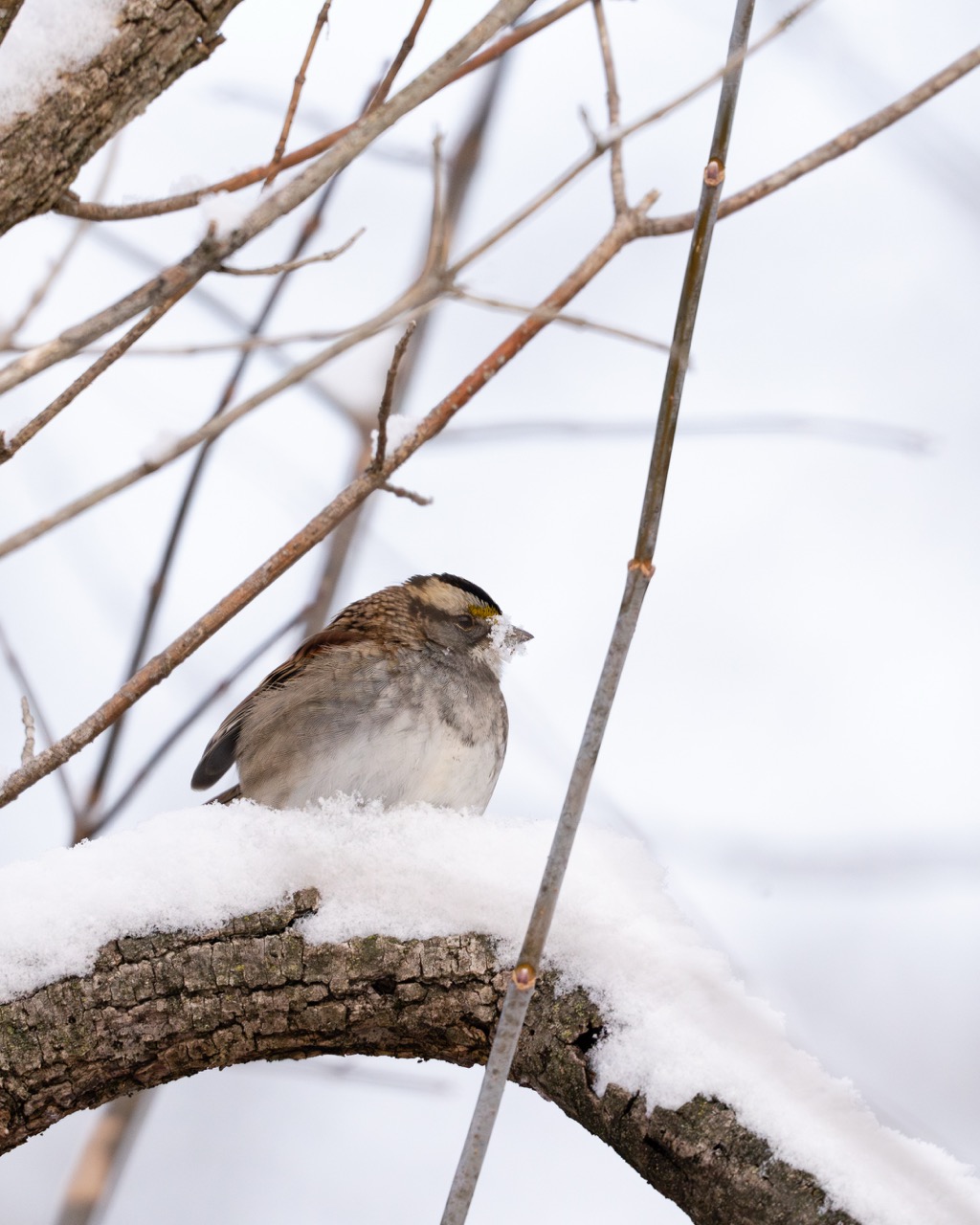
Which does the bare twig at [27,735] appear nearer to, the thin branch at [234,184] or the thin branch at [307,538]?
the thin branch at [307,538]

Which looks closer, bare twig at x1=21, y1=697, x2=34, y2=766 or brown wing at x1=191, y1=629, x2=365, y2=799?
bare twig at x1=21, y1=697, x2=34, y2=766

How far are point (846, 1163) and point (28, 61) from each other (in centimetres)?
200

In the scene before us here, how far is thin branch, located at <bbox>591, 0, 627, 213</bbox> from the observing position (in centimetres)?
230

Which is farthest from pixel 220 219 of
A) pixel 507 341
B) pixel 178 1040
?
pixel 178 1040

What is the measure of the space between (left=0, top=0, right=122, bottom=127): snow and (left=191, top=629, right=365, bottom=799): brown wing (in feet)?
7.28

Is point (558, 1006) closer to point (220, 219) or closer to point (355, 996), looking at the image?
point (355, 996)

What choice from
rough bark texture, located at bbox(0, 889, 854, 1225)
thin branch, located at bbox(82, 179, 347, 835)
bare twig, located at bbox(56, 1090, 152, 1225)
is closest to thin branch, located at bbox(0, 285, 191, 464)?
rough bark texture, located at bbox(0, 889, 854, 1225)

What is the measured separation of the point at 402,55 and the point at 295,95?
0.65ft

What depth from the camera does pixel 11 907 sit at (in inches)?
85.8

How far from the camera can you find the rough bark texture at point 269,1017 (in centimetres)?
208

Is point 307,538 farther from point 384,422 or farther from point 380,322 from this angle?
point 380,322

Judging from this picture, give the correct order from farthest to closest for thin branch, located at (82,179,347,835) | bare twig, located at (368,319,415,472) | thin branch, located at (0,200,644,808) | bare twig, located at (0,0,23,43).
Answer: thin branch, located at (82,179,347,835), bare twig, located at (368,319,415,472), thin branch, located at (0,200,644,808), bare twig, located at (0,0,23,43)

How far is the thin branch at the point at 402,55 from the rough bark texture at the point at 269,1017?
141 centimetres

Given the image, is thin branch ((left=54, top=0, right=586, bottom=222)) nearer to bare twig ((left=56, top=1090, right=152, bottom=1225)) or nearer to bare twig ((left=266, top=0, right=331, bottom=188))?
bare twig ((left=266, top=0, right=331, bottom=188))
